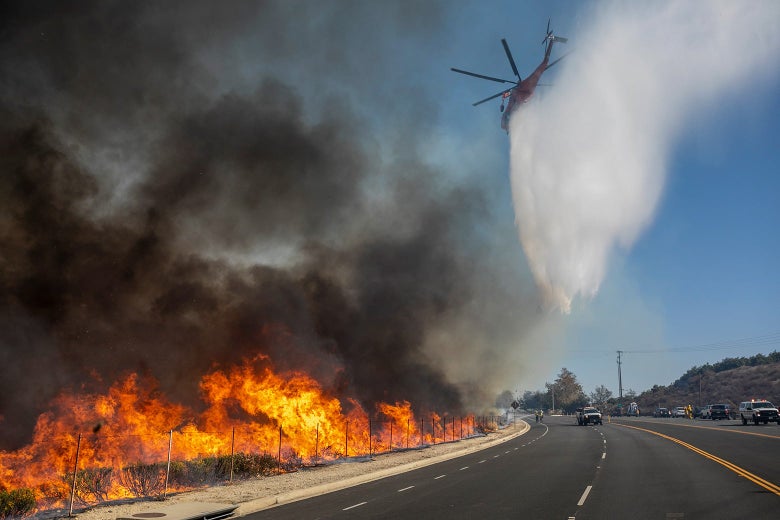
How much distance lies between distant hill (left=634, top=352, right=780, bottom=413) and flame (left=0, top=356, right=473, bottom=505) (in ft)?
314

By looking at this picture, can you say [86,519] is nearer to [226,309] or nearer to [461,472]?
[461,472]

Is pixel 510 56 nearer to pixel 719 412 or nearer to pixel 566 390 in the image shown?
pixel 719 412

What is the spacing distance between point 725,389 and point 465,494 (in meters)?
135

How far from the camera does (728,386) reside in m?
128

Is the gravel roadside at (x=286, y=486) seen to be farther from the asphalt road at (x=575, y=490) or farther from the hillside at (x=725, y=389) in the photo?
the hillside at (x=725, y=389)

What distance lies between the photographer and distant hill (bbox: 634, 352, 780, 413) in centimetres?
11638

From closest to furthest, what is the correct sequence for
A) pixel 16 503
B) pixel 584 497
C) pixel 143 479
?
pixel 16 503, pixel 584 497, pixel 143 479

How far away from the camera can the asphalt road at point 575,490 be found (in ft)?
36.3

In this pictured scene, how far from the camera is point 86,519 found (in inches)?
446

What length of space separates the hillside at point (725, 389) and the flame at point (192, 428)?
96.7m

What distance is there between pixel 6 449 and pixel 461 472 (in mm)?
16593

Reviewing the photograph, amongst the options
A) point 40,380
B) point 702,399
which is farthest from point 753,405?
point 702,399

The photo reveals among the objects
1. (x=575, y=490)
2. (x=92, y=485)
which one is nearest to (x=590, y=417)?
(x=575, y=490)

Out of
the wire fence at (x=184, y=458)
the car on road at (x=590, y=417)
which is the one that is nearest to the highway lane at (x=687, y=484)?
the wire fence at (x=184, y=458)
